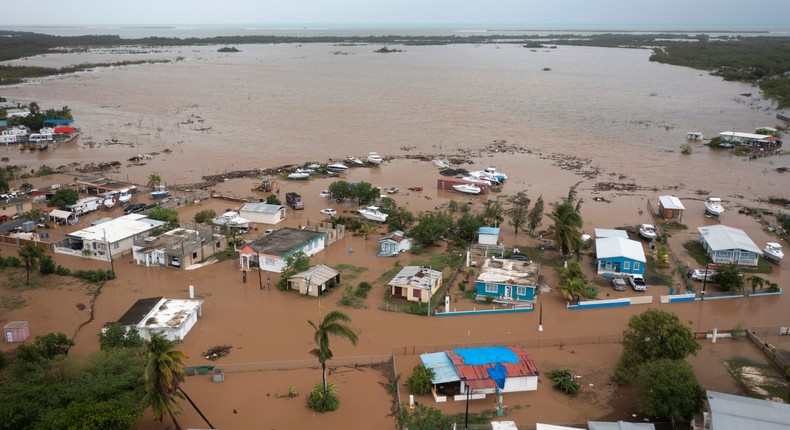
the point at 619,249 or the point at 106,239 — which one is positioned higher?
the point at 106,239

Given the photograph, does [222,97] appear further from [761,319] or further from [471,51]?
[471,51]

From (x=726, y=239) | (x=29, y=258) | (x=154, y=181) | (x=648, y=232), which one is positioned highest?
(x=29, y=258)

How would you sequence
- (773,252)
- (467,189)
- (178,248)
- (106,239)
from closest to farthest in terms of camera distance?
1. (178,248)
2. (106,239)
3. (773,252)
4. (467,189)

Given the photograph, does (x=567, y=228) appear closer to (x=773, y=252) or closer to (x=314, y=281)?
(x=773, y=252)

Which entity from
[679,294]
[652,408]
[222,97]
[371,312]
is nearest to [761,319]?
[679,294]

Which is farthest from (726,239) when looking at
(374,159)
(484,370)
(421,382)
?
(374,159)

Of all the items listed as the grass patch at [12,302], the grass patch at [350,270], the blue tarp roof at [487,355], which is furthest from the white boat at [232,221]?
the blue tarp roof at [487,355]

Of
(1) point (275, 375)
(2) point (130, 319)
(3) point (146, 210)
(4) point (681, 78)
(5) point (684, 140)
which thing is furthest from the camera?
(4) point (681, 78)
